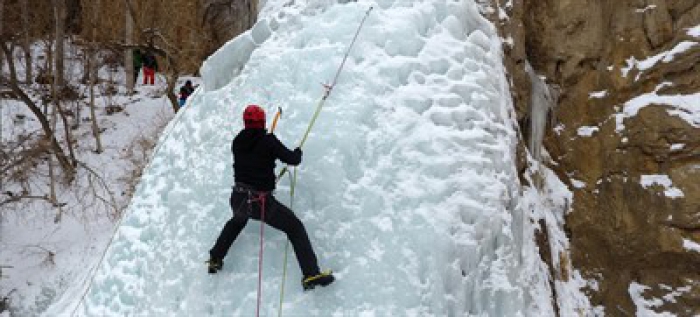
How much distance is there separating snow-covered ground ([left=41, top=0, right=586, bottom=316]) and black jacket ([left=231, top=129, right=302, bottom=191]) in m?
0.59

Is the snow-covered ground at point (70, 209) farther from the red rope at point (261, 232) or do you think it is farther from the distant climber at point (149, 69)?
the red rope at point (261, 232)

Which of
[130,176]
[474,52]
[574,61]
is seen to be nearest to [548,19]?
[574,61]

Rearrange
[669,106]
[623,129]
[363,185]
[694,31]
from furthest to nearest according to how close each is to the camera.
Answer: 1. [623,129]
2. [694,31]
3. [669,106]
4. [363,185]

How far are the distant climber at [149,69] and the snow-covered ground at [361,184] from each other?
1235cm

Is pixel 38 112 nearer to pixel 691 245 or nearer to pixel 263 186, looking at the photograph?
pixel 263 186

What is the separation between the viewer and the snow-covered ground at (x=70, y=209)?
33.8 feet

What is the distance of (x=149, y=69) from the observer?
720 inches

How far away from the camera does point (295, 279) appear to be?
424 centimetres

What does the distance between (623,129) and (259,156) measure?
502 cm

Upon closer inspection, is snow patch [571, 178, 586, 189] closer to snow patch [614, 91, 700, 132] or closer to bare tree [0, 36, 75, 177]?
snow patch [614, 91, 700, 132]

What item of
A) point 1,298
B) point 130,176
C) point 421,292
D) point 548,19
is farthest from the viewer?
point 130,176

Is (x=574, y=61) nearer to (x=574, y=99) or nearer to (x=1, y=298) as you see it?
(x=574, y=99)

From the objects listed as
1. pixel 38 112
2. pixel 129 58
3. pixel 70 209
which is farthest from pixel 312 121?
pixel 129 58

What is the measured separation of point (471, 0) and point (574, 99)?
227 centimetres
